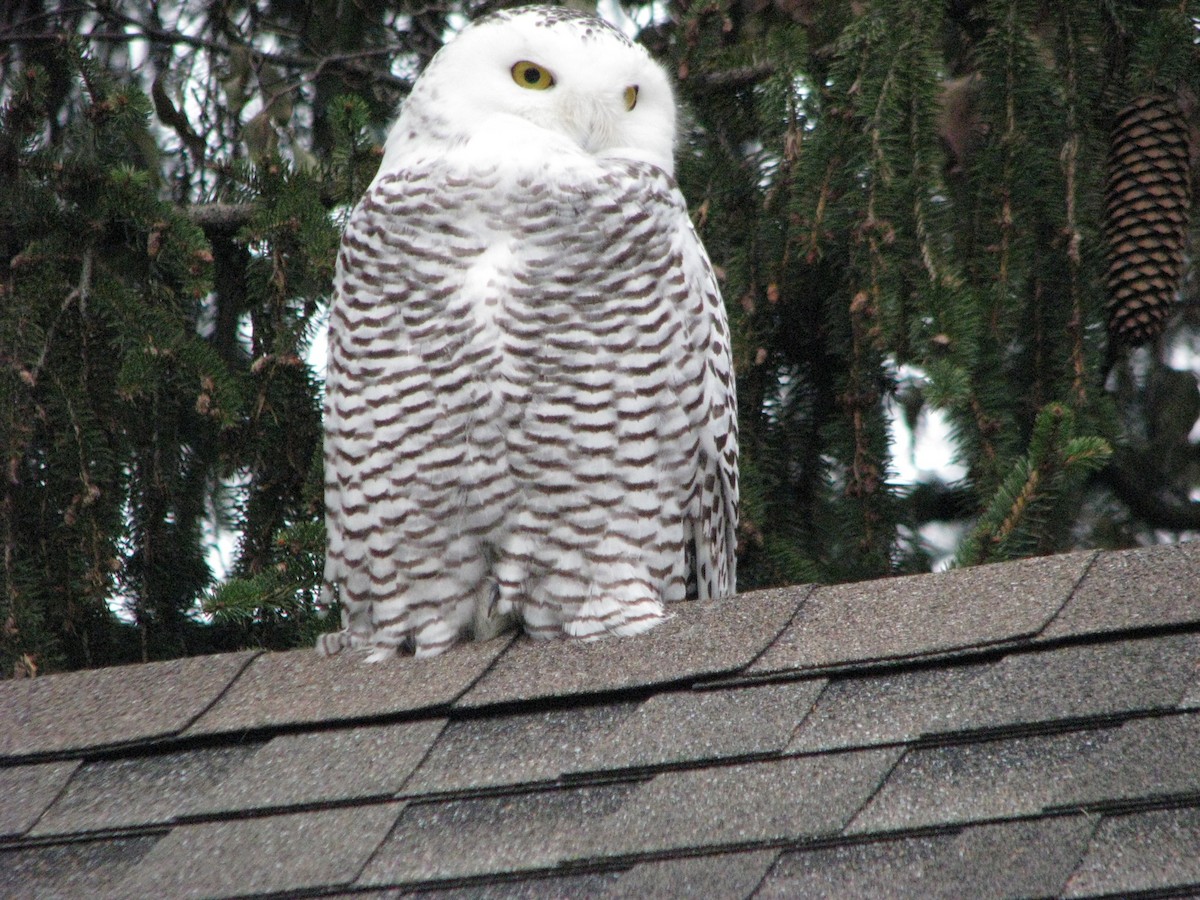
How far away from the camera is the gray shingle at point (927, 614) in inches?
80.3

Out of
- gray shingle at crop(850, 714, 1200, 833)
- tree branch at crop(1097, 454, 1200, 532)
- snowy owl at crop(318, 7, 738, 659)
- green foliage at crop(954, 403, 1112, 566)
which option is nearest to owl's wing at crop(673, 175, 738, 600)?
snowy owl at crop(318, 7, 738, 659)

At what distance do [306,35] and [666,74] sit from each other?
1520 millimetres

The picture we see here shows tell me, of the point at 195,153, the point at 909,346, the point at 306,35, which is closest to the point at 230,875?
the point at 909,346

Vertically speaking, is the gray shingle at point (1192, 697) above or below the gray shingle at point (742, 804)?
above

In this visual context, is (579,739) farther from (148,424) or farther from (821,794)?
(148,424)

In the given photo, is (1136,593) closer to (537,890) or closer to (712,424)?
(537,890)

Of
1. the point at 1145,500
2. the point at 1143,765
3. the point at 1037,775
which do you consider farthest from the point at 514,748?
the point at 1145,500

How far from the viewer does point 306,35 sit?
4.50m

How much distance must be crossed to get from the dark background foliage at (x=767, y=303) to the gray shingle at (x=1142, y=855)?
4.08 ft

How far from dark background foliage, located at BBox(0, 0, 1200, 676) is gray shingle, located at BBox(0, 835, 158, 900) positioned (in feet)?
3.41

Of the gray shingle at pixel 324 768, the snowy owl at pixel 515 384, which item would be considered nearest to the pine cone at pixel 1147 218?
the snowy owl at pixel 515 384

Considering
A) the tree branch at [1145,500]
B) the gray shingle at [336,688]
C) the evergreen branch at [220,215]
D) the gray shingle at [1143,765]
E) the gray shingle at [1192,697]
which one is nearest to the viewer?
the gray shingle at [1143,765]

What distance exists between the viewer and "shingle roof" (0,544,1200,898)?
171cm

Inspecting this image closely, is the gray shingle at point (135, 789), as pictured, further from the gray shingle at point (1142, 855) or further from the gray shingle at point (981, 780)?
the gray shingle at point (1142, 855)
